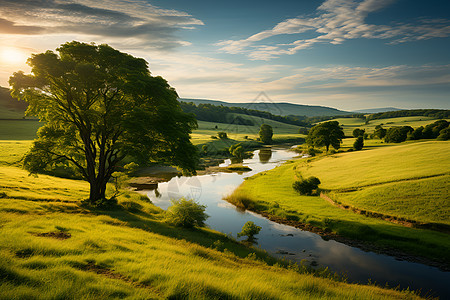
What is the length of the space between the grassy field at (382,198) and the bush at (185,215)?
1300cm

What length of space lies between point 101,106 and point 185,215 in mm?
13973

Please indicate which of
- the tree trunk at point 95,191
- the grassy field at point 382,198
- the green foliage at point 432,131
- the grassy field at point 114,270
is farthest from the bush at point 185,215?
the green foliage at point 432,131

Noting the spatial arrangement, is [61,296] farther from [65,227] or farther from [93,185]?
[93,185]

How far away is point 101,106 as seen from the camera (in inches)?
902

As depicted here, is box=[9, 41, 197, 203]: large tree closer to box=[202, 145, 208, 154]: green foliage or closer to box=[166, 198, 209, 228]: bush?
box=[166, 198, 209, 228]: bush

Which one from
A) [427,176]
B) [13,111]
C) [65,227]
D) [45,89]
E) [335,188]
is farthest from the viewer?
[13,111]

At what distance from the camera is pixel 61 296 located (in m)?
6.64

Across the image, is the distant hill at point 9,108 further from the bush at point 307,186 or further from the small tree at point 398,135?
the small tree at point 398,135

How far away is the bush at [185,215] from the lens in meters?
22.1

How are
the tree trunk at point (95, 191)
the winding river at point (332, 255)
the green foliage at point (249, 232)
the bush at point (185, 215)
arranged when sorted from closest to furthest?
the winding river at point (332, 255) < the bush at point (185, 215) < the tree trunk at point (95, 191) < the green foliage at point (249, 232)

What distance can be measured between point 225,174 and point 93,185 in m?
40.6

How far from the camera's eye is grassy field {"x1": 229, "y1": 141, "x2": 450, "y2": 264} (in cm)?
2259

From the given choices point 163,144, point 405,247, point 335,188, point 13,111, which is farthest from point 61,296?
point 13,111

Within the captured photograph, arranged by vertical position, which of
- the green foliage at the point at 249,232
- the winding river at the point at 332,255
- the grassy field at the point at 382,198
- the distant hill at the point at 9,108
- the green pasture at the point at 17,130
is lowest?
the winding river at the point at 332,255
